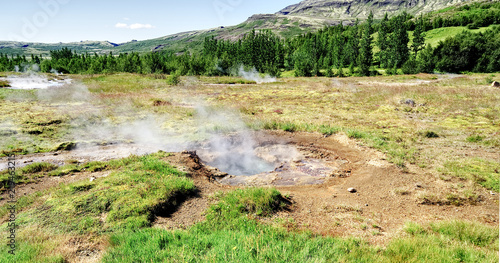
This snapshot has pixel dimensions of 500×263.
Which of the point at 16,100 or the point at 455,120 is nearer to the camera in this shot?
the point at 455,120

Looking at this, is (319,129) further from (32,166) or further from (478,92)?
(478,92)

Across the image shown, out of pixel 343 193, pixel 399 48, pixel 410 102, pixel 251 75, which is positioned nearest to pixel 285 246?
pixel 343 193

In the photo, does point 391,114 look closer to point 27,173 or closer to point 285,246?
point 285,246

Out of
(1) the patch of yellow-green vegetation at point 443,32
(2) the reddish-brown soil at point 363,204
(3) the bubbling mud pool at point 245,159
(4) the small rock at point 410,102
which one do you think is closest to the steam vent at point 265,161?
(3) the bubbling mud pool at point 245,159

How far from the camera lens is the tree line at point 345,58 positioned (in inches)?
2290

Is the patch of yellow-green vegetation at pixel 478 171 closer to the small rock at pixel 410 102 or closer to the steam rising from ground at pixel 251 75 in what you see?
the small rock at pixel 410 102

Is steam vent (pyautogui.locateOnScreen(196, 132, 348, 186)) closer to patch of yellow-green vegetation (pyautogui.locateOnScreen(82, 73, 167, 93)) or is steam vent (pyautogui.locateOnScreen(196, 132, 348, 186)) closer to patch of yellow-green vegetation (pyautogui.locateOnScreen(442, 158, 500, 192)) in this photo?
patch of yellow-green vegetation (pyautogui.locateOnScreen(442, 158, 500, 192))

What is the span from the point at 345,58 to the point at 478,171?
3195 inches

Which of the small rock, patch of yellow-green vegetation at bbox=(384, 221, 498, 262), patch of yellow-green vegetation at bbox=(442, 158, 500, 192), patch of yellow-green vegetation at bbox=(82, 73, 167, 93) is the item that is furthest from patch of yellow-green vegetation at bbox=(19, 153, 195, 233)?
patch of yellow-green vegetation at bbox=(82, 73, 167, 93)

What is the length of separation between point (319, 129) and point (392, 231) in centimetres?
1093

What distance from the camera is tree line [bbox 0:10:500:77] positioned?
5816 centimetres

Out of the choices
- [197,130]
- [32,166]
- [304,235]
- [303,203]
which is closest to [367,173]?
[303,203]

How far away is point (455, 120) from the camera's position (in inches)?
773

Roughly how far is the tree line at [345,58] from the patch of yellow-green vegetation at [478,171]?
185 feet
